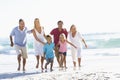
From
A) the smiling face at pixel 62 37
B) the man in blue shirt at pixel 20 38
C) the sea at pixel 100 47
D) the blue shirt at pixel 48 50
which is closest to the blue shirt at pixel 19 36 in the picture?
the man in blue shirt at pixel 20 38

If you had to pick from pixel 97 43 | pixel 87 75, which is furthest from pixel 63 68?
pixel 97 43

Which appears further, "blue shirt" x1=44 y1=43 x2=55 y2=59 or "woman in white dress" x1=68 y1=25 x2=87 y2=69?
"woman in white dress" x1=68 y1=25 x2=87 y2=69

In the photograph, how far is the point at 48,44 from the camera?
14.0 m

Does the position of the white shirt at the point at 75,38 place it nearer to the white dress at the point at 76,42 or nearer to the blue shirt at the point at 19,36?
the white dress at the point at 76,42

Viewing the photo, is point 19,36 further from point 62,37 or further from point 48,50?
point 62,37

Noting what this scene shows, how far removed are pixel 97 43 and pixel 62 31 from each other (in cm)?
3741

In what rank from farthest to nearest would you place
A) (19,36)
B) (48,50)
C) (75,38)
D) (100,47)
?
(100,47) → (75,38) → (19,36) → (48,50)

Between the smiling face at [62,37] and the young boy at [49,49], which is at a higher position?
the smiling face at [62,37]

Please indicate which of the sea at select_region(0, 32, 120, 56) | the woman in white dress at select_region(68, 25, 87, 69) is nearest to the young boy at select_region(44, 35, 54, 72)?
the woman in white dress at select_region(68, 25, 87, 69)

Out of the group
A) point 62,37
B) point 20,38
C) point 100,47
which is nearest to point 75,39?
point 62,37

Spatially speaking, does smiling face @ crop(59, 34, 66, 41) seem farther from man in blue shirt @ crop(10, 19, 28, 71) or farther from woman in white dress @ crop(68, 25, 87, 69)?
man in blue shirt @ crop(10, 19, 28, 71)

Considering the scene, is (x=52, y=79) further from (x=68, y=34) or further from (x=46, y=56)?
(x=68, y=34)

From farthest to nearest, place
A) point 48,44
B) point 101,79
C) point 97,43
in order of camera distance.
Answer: point 97,43
point 48,44
point 101,79

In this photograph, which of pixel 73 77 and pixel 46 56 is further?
pixel 46 56
